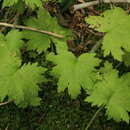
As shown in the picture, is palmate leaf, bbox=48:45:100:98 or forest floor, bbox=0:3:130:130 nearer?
palmate leaf, bbox=48:45:100:98

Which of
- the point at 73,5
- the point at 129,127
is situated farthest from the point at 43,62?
the point at 129,127

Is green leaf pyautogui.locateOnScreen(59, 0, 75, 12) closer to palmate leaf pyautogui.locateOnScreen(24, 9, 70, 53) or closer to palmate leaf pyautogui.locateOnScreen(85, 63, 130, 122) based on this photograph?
palmate leaf pyautogui.locateOnScreen(24, 9, 70, 53)

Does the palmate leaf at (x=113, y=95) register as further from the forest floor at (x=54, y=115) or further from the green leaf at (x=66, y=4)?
the green leaf at (x=66, y=4)

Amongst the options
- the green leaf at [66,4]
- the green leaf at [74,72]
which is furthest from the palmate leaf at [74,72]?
the green leaf at [66,4]

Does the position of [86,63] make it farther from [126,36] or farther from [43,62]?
[43,62]

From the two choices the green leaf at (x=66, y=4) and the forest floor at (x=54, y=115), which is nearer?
the forest floor at (x=54, y=115)

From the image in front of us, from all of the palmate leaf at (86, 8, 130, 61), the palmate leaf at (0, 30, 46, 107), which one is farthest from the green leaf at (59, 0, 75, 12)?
the palmate leaf at (0, 30, 46, 107)

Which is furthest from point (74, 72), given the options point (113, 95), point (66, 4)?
point (66, 4)
